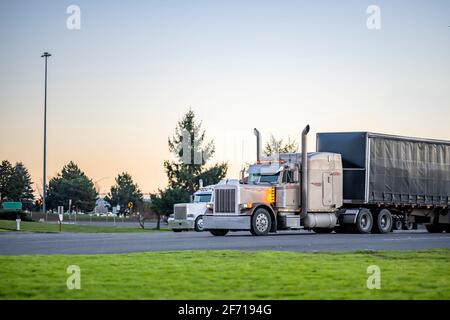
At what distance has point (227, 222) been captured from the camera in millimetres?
33031

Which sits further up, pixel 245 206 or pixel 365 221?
pixel 245 206

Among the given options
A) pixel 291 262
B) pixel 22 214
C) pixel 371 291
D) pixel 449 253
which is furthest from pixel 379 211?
pixel 22 214

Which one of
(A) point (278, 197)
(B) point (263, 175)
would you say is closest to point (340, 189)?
(A) point (278, 197)

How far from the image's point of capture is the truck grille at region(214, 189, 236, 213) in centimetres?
→ 3319

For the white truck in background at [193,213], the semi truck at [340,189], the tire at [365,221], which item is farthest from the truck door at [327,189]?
the white truck in background at [193,213]

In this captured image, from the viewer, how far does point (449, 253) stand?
66.9ft

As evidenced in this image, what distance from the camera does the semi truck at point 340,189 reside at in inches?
1318

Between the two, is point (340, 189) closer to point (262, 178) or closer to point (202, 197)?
point (262, 178)

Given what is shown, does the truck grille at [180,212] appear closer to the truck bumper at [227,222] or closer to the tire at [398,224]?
the tire at [398,224]

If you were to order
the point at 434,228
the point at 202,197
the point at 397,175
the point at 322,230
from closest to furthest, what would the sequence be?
1. the point at 397,175
2. the point at 322,230
3. the point at 434,228
4. the point at 202,197

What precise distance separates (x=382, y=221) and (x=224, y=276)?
81.4ft

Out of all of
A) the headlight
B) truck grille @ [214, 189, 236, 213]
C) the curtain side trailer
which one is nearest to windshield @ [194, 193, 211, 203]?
the curtain side trailer

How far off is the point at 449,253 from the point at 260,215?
13.3 m
